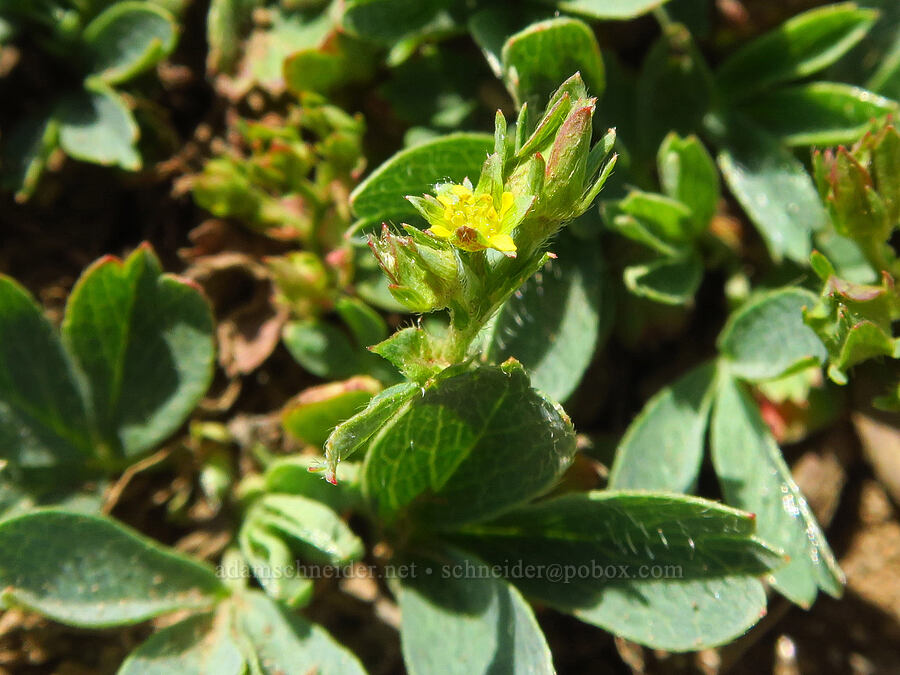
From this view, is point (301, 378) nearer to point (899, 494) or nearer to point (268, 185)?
point (268, 185)

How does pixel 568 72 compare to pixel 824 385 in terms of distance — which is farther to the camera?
pixel 824 385

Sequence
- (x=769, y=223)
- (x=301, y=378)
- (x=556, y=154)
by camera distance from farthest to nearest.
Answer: (x=301, y=378) → (x=769, y=223) → (x=556, y=154)

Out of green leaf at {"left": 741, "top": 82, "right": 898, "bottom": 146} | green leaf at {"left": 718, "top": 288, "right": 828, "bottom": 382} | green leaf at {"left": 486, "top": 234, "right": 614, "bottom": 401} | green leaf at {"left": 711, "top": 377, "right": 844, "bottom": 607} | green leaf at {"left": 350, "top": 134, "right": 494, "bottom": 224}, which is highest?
green leaf at {"left": 350, "top": 134, "right": 494, "bottom": 224}

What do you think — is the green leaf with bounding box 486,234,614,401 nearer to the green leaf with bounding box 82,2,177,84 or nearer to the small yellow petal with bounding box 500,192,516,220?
the small yellow petal with bounding box 500,192,516,220

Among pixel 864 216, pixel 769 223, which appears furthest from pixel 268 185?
pixel 864 216

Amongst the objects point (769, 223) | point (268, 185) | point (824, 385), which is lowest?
point (824, 385)

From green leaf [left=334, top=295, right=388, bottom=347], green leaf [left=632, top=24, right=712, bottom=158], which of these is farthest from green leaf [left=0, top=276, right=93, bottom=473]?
green leaf [left=632, top=24, right=712, bottom=158]

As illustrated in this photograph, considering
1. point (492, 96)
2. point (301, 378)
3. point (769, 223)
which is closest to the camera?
point (769, 223)

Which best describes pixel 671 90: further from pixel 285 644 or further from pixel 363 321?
pixel 285 644
